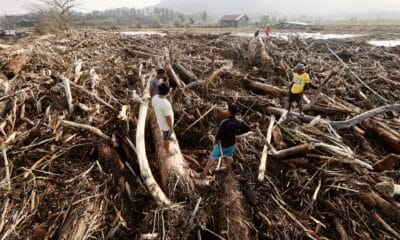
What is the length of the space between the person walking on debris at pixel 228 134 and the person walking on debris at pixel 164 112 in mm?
751

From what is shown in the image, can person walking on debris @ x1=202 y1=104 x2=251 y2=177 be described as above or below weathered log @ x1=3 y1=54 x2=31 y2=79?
below

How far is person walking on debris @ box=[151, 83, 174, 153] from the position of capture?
11.6ft

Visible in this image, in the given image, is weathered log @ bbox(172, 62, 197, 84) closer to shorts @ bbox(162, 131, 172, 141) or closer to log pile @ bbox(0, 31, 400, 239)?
log pile @ bbox(0, 31, 400, 239)

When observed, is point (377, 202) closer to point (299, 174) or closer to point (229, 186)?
point (299, 174)

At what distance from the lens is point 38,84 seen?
555 cm

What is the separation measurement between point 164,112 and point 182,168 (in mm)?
889

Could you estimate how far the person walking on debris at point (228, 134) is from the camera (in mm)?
3387

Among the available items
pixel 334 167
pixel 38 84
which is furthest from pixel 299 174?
pixel 38 84

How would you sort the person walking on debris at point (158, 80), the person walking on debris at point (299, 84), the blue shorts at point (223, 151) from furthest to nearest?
the person walking on debris at point (299, 84)
the person walking on debris at point (158, 80)
the blue shorts at point (223, 151)

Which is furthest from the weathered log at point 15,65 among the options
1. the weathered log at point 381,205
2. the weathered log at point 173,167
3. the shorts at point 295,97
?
the weathered log at point 381,205

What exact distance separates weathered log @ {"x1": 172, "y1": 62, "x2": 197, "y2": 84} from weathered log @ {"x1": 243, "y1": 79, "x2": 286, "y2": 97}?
152 cm

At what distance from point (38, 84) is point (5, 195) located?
3145mm

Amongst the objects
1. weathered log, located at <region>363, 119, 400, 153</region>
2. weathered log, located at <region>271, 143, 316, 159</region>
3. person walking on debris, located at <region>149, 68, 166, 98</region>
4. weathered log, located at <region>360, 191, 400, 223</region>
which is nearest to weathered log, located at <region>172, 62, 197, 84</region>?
person walking on debris, located at <region>149, 68, 166, 98</region>

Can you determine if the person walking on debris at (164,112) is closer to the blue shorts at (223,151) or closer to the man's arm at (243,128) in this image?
the blue shorts at (223,151)
